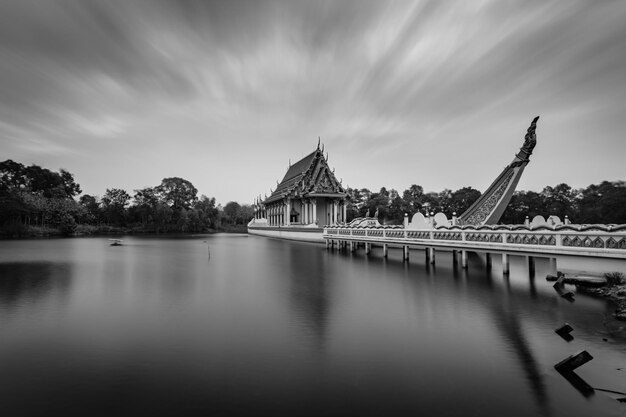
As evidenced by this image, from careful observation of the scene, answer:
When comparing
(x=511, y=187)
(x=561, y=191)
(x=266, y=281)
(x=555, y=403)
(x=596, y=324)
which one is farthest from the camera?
(x=561, y=191)

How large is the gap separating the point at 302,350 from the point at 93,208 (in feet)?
239

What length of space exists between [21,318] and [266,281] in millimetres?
7861

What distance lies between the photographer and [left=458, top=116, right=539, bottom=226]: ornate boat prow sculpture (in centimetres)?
2031

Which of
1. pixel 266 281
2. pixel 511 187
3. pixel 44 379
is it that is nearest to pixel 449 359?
pixel 44 379

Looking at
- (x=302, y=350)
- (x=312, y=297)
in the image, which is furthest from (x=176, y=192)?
(x=302, y=350)

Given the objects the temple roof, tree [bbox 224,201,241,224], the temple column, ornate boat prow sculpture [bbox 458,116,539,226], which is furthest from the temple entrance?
tree [bbox 224,201,241,224]

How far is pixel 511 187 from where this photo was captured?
20.9 m

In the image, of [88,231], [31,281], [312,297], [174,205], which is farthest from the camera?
[174,205]

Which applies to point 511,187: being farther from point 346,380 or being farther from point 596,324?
point 346,380

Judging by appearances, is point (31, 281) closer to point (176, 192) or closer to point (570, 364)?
point (570, 364)

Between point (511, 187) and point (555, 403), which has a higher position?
point (511, 187)

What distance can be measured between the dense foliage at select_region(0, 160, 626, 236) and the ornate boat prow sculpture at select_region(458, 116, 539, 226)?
57.4 ft

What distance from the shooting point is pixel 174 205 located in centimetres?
7231

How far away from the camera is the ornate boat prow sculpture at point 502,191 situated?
20.3 metres
